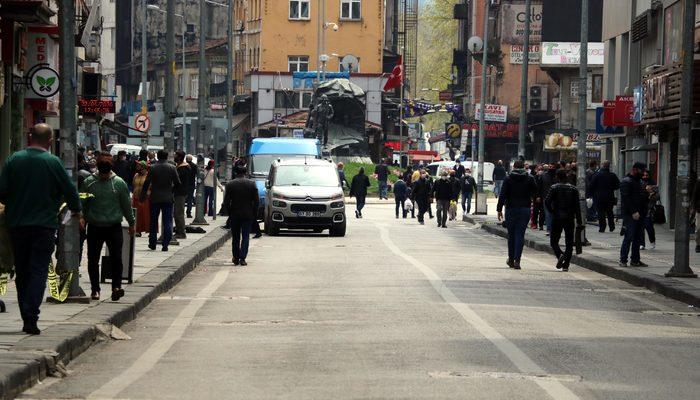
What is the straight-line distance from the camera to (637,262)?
2670cm

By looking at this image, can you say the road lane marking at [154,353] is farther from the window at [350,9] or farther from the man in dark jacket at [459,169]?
the window at [350,9]

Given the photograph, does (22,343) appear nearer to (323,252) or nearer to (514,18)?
(323,252)

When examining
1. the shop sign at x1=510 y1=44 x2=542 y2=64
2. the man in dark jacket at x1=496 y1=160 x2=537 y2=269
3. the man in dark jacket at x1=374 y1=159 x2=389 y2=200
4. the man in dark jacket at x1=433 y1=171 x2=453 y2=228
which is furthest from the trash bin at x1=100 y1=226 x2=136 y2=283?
the shop sign at x1=510 y1=44 x2=542 y2=64

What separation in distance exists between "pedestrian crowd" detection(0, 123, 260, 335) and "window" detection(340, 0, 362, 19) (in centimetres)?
8031

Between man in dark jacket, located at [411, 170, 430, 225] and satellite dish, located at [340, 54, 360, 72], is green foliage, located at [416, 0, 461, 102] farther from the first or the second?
man in dark jacket, located at [411, 170, 430, 225]

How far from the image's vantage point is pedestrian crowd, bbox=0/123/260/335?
13672mm

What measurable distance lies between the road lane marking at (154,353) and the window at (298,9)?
8812 centimetres

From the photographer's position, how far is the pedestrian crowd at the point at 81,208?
13672 millimetres

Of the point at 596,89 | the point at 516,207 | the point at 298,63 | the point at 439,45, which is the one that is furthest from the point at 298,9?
the point at 516,207

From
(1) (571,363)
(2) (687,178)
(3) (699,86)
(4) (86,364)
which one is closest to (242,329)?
(4) (86,364)

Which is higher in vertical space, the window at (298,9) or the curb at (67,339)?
the window at (298,9)

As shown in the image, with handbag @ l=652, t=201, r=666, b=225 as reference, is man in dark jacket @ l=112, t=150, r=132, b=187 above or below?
above

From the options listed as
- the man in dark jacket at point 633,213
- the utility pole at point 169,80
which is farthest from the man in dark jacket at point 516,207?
the utility pole at point 169,80

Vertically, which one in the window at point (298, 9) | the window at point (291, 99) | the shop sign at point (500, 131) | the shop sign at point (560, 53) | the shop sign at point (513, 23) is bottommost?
the shop sign at point (500, 131)
